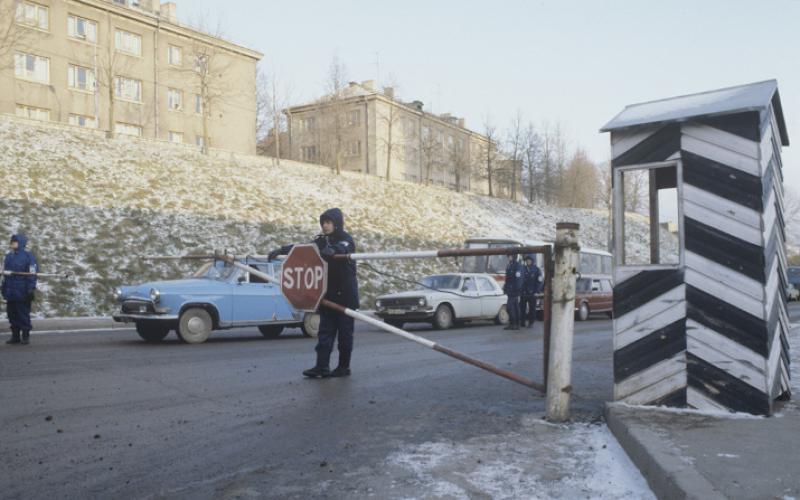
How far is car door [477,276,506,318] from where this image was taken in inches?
774

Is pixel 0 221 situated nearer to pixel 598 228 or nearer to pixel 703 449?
pixel 703 449

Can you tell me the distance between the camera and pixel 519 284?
57.7 ft

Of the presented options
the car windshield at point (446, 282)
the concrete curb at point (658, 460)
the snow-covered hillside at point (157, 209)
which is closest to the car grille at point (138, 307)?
the snow-covered hillside at point (157, 209)

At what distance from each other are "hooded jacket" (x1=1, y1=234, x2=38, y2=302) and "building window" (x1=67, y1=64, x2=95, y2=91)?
3407 cm

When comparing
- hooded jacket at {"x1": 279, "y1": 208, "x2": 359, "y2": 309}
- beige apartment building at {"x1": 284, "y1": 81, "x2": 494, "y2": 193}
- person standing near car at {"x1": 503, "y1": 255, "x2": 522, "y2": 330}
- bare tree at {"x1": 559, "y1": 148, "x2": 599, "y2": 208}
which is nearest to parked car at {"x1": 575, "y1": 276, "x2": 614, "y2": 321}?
person standing near car at {"x1": 503, "y1": 255, "x2": 522, "y2": 330}

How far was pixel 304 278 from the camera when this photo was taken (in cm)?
736

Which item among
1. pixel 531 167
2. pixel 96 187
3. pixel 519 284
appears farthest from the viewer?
pixel 531 167

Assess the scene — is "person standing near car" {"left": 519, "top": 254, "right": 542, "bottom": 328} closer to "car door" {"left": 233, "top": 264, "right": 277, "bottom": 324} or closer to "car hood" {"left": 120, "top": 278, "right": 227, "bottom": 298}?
"car door" {"left": 233, "top": 264, "right": 277, "bottom": 324}

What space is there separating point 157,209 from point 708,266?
24.7 meters

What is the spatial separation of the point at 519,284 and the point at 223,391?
1151 cm

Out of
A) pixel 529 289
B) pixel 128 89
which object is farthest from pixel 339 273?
pixel 128 89

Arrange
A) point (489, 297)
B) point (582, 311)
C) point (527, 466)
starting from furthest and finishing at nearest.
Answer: point (582, 311) < point (489, 297) < point (527, 466)

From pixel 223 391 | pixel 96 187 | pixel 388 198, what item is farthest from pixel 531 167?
pixel 223 391

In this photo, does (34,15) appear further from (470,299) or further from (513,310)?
(513,310)
